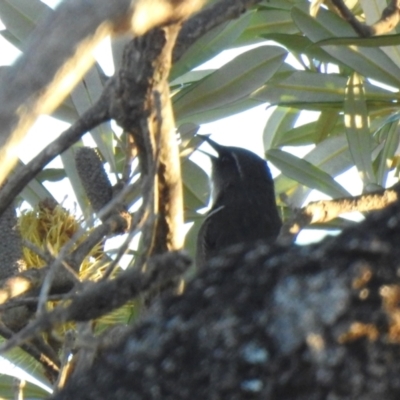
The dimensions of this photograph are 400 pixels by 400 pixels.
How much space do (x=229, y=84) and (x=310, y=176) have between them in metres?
0.28

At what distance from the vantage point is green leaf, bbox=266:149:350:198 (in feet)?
7.48

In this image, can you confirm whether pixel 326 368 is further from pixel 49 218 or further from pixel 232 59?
pixel 232 59

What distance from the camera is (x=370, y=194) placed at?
1576 millimetres

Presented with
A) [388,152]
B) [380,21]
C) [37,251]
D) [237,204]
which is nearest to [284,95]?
[388,152]

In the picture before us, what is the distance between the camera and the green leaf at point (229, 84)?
2.28 meters

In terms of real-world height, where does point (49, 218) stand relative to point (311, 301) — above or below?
above

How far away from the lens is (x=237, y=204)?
3172mm

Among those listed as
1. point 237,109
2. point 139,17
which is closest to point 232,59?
point 237,109

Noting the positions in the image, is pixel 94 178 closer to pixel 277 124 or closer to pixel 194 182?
pixel 194 182

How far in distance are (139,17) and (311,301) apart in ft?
0.95

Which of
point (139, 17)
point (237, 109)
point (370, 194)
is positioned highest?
point (237, 109)

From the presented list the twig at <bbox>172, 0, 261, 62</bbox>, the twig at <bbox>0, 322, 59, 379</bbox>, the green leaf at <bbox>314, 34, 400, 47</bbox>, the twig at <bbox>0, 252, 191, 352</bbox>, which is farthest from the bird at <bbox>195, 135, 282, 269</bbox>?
the twig at <bbox>0, 252, 191, 352</bbox>

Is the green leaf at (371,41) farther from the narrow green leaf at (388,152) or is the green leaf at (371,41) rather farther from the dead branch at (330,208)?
the dead branch at (330,208)

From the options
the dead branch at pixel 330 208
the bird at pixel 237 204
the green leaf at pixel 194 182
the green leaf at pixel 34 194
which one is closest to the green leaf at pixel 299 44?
the green leaf at pixel 194 182
